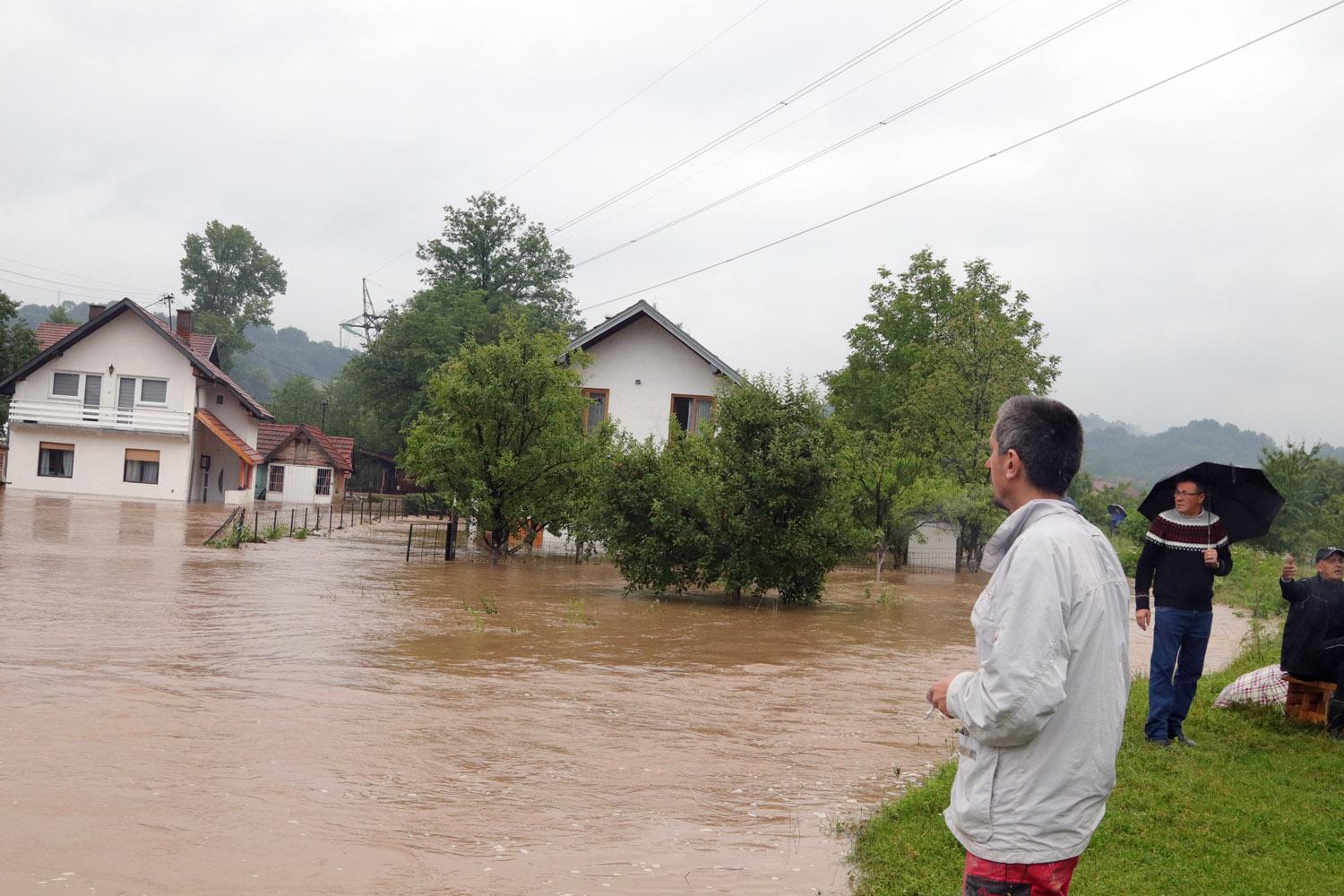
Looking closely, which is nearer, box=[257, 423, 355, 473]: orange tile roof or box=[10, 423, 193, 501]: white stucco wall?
box=[10, 423, 193, 501]: white stucco wall

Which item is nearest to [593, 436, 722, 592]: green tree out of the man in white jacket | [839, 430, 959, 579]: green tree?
[839, 430, 959, 579]: green tree

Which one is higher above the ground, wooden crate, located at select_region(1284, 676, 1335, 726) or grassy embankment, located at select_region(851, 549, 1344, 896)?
wooden crate, located at select_region(1284, 676, 1335, 726)

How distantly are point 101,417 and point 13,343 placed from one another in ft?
27.5

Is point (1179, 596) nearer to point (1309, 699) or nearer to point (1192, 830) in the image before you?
point (1309, 699)

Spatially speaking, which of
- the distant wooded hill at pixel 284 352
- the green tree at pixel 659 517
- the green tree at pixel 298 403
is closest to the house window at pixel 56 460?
the green tree at pixel 298 403

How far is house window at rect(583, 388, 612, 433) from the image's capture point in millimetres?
35969

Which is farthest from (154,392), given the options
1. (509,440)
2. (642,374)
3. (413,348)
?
(509,440)

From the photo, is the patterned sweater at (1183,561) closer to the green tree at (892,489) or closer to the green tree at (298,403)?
the green tree at (892,489)

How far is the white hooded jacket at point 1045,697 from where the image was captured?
2.97 m

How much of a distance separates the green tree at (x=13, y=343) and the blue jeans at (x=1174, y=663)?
54733mm

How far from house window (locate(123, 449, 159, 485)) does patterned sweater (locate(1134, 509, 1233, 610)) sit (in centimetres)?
4916

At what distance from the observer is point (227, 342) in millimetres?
88750

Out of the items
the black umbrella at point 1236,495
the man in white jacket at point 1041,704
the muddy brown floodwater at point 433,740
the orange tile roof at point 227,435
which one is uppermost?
the orange tile roof at point 227,435

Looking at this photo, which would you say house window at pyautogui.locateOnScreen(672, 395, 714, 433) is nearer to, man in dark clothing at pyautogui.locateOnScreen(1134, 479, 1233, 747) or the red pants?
man in dark clothing at pyautogui.locateOnScreen(1134, 479, 1233, 747)
